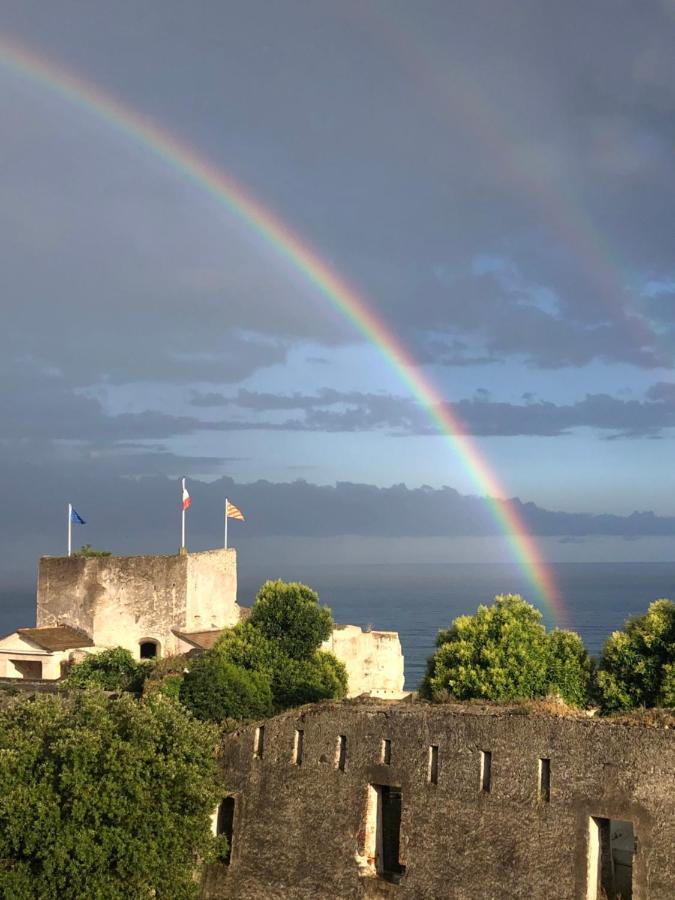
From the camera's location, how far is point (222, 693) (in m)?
37.2

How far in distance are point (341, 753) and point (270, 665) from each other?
18082mm

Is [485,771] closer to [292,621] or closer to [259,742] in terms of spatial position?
[259,742]

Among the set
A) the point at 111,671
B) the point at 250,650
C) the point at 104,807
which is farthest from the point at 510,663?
the point at 111,671

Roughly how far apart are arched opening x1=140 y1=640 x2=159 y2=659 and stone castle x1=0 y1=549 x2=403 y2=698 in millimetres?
56

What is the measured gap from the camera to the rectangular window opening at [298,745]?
26.1 metres

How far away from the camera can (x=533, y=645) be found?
120 ft

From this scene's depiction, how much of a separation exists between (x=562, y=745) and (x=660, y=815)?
2.49 metres

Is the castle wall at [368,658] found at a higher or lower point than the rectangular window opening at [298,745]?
lower

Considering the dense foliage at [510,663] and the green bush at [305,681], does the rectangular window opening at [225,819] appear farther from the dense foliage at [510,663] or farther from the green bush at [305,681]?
the green bush at [305,681]

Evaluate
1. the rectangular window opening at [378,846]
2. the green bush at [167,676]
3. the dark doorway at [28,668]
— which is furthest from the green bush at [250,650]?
the rectangular window opening at [378,846]

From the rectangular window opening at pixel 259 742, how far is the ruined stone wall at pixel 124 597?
25.3 metres

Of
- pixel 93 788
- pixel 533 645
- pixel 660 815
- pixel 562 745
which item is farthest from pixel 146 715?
pixel 533 645

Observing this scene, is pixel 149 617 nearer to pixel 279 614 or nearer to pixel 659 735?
pixel 279 614

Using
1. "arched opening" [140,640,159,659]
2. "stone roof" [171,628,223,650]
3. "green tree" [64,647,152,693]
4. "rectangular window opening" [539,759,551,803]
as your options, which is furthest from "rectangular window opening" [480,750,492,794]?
"arched opening" [140,640,159,659]
